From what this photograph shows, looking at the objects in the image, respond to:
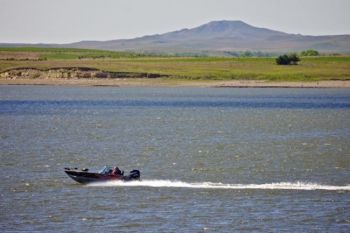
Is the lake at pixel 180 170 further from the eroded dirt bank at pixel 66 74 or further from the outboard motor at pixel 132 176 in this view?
the eroded dirt bank at pixel 66 74

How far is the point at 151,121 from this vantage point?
75.6 meters

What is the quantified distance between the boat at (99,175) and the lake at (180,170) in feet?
1.09

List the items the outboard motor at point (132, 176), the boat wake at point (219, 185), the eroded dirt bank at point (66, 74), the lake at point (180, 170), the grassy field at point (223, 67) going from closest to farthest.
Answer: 1. the lake at point (180, 170)
2. the boat wake at point (219, 185)
3. the outboard motor at point (132, 176)
4. the grassy field at point (223, 67)
5. the eroded dirt bank at point (66, 74)

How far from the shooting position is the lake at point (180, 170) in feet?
107

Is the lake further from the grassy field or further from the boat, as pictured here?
the grassy field

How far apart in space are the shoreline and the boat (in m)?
99.4

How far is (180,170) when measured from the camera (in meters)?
44.3

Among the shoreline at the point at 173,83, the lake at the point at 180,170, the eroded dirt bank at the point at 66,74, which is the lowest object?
the shoreline at the point at 173,83

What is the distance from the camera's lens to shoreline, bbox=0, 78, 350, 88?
13938 cm

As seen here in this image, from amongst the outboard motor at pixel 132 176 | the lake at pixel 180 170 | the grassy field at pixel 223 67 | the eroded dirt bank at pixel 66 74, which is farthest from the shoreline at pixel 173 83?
the outboard motor at pixel 132 176

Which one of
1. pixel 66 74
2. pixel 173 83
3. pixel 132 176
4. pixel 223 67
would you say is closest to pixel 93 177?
pixel 132 176

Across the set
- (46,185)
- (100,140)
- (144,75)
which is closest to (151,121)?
(100,140)

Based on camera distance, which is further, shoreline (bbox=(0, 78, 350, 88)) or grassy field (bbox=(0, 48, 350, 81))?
grassy field (bbox=(0, 48, 350, 81))

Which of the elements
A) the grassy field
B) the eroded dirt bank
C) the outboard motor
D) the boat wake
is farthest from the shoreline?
the boat wake
